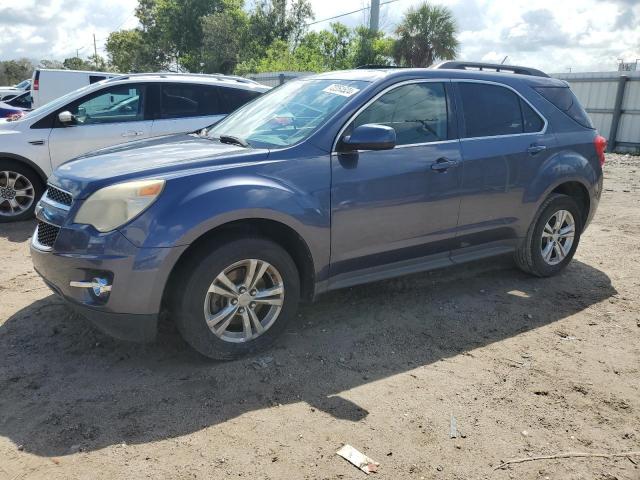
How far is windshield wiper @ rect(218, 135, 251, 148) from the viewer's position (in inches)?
146

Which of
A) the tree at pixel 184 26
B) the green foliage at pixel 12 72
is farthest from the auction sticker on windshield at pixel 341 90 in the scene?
the green foliage at pixel 12 72

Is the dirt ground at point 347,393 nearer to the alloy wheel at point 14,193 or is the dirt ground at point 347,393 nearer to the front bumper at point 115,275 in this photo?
the front bumper at point 115,275

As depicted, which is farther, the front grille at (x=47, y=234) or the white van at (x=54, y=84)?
the white van at (x=54, y=84)

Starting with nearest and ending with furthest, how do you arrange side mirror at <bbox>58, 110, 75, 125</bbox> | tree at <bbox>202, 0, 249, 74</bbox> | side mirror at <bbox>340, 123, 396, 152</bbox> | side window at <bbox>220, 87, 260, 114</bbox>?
1. side mirror at <bbox>340, 123, 396, 152</bbox>
2. side mirror at <bbox>58, 110, 75, 125</bbox>
3. side window at <bbox>220, 87, 260, 114</bbox>
4. tree at <bbox>202, 0, 249, 74</bbox>

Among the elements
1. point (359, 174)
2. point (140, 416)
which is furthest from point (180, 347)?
point (359, 174)

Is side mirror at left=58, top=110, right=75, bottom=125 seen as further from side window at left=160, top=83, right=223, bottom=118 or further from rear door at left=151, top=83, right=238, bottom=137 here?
side window at left=160, top=83, right=223, bottom=118

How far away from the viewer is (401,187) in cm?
A: 384

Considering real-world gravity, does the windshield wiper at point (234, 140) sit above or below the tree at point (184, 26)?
below

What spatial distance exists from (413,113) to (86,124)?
4748 millimetres

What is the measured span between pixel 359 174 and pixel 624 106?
15.5 m

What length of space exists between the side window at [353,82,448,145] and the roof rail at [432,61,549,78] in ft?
1.60

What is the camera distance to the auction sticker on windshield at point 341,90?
152 inches

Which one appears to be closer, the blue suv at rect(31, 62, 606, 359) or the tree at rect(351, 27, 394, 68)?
the blue suv at rect(31, 62, 606, 359)

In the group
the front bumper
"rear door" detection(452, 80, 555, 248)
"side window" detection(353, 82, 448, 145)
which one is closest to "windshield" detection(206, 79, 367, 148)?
"side window" detection(353, 82, 448, 145)
